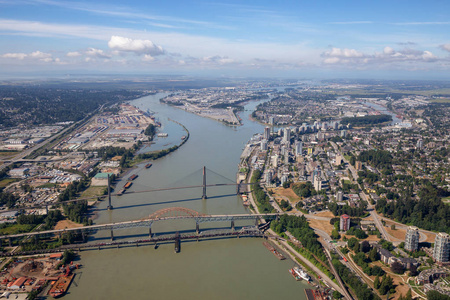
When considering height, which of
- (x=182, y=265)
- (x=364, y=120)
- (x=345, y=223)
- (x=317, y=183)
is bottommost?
(x=182, y=265)

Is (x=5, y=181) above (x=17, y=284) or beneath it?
above

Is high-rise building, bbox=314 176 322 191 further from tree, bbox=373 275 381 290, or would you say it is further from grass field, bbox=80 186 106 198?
grass field, bbox=80 186 106 198

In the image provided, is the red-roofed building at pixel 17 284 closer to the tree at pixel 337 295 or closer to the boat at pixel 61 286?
the boat at pixel 61 286

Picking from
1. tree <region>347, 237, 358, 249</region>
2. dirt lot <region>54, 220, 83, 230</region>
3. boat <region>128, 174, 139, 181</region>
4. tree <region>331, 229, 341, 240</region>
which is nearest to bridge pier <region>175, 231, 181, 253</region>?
dirt lot <region>54, 220, 83, 230</region>

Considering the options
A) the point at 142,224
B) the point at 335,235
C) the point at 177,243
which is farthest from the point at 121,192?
the point at 335,235

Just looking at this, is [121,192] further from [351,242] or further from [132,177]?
[351,242]

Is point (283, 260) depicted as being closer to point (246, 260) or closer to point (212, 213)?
point (246, 260)
